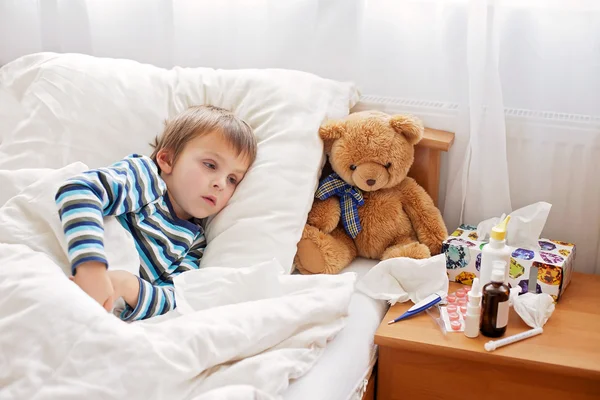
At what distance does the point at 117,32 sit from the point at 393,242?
903 mm

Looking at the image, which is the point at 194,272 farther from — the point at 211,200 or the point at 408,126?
the point at 408,126

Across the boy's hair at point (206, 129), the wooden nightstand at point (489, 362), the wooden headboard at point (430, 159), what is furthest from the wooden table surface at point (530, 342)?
the boy's hair at point (206, 129)

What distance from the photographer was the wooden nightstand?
131cm

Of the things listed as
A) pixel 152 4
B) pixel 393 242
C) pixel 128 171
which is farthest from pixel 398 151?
pixel 152 4

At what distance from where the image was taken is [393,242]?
166cm

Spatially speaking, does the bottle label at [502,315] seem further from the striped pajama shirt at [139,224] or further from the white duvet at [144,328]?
the striped pajama shirt at [139,224]

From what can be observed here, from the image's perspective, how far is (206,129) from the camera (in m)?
1.47

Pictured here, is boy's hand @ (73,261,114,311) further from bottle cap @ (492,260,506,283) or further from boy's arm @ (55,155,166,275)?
bottle cap @ (492,260,506,283)

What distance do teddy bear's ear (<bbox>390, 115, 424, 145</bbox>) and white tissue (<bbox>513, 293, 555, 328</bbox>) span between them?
40 cm

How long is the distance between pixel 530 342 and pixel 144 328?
0.71m

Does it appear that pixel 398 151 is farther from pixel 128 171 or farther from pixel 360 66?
pixel 128 171

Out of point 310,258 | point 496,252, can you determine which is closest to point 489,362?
point 496,252

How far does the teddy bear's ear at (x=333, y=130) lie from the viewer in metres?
1.58

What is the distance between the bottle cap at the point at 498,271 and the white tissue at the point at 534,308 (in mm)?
124
